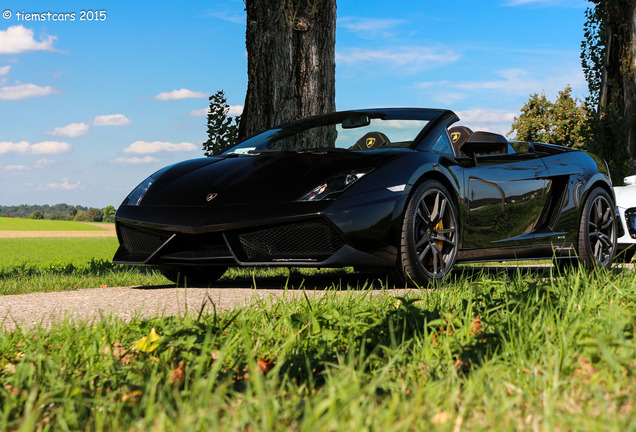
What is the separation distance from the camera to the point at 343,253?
4.34m

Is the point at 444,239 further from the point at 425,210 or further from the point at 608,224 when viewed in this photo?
the point at 608,224

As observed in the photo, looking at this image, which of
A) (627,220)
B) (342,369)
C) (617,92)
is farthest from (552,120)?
(342,369)

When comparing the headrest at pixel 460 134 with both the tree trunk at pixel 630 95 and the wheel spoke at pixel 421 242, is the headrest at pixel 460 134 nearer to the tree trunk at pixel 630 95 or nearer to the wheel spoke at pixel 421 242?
the wheel spoke at pixel 421 242

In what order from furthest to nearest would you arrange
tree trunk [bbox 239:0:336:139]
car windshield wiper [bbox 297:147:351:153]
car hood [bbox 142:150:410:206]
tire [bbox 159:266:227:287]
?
tree trunk [bbox 239:0:336:139] < tire [bbox 159:266:227:287] < car windshield wiper [bbox 297:147:351:153] < car hood [bbox 142:150:410:206]

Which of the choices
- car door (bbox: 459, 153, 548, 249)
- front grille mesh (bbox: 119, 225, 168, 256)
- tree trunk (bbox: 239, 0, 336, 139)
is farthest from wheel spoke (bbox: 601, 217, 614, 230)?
front grille mesh (bbox: 119, 225, 168, 256)

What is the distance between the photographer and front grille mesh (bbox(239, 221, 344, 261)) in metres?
4.37

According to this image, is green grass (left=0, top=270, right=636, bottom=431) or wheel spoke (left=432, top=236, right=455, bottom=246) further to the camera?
wheel spoke (left=432, top=236, right=455, bottom=246)

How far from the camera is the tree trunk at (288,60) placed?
28.7 feet

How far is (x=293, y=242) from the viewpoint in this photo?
14.5 ft

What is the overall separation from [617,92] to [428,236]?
47.1 ft

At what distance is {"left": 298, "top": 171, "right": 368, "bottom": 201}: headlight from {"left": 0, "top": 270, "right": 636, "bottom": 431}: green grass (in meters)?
1.00

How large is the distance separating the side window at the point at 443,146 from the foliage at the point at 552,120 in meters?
43.3

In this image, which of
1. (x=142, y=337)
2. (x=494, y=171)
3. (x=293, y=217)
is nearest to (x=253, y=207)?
(x=293, y=217)

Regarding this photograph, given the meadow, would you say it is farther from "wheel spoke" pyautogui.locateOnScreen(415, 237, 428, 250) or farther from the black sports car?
"wheel spoke" pyautogui.locateOnScreen(415, 237, 428, 250)
